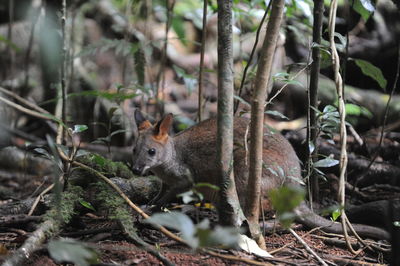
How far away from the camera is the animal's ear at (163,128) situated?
4951mm

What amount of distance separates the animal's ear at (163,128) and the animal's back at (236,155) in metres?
0.19

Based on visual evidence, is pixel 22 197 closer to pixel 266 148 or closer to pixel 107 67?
pixel 266 148

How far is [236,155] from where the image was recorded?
184 inches

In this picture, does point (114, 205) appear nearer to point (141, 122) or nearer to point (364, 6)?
point (141, 122)

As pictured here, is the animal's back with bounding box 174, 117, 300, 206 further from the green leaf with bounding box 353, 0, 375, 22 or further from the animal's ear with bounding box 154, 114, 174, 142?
the green leaf with bounding box 353, 0, 375, 22

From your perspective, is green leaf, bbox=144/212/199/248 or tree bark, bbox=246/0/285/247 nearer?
green leaf, bbox=144/212/199/248

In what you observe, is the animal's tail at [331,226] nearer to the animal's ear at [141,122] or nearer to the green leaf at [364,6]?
the green leaf at [364,6]

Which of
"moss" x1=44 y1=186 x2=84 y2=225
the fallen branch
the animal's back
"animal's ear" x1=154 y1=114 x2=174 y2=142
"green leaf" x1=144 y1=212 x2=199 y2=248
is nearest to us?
"green leaf" x1=144 y1=212 x2=199 y2=248

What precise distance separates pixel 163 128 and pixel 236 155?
883 millimetres

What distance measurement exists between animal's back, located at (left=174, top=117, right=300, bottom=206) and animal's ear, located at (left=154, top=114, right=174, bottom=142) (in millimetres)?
185

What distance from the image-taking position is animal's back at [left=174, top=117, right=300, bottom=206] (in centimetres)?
452

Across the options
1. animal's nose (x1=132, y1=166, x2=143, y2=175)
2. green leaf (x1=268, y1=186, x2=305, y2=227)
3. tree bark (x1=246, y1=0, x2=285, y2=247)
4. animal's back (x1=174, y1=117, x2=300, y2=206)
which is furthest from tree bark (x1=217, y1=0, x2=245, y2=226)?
animal's nose (x1=132, y1=166, x2=143, y2=175)

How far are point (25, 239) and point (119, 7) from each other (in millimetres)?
9327

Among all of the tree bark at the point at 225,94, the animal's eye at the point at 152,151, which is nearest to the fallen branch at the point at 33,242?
the tree bark at the point at 225,94
